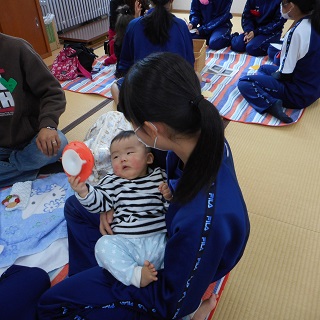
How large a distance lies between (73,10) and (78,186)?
15.3 feet

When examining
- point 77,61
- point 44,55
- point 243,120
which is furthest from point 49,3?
point 243,120

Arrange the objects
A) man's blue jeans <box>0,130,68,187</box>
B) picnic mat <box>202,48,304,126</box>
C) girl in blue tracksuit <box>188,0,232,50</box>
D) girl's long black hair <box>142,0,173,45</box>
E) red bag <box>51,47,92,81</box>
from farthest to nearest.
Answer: girl in blue tracksuit <box>188,0,232,50</box>
red bag <box>51,47,92,81</box>
picnic mat <box>202,48,304,126</box>
girl's long black hair <box>142,0,173,45</box>
man's blue jeans <box>0,130,68,187</box>

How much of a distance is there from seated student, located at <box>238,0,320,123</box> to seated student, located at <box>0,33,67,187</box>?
159 centimetres

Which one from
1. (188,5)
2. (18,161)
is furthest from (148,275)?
(188,5)

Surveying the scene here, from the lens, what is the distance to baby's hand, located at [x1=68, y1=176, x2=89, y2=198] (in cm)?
105

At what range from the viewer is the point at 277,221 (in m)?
1.51

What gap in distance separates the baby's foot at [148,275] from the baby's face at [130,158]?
1.38ft

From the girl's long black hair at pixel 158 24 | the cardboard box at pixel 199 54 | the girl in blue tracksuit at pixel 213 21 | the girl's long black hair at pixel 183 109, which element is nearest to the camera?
the girl's long black hair at pixel 183 109

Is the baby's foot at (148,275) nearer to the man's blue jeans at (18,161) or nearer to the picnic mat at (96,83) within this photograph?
the man's blue jeans at (18,161)

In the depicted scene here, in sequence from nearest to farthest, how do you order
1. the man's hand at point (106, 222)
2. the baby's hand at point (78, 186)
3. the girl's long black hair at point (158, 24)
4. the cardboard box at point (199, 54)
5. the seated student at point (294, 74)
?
the baby's hand at point (78, 186) < the man's hand at point (106, 222) < the girl's long black hair at point (158, 24) < the seated student at point (294, 74) < the cardboard box at point (199, 54)

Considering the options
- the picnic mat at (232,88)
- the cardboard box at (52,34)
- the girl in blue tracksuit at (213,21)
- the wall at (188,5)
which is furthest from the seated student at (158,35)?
the wall at (188,5)

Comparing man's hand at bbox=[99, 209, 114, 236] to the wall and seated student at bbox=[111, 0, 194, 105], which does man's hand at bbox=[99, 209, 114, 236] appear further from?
the wall

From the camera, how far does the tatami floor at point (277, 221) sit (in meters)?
1.18

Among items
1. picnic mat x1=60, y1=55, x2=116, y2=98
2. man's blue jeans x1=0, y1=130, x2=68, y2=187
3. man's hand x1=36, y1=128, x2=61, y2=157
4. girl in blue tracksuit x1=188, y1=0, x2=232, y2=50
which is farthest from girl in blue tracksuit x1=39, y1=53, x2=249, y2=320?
girl in blue tracksuit x1=188, y1=0, x2=232, y2=50
